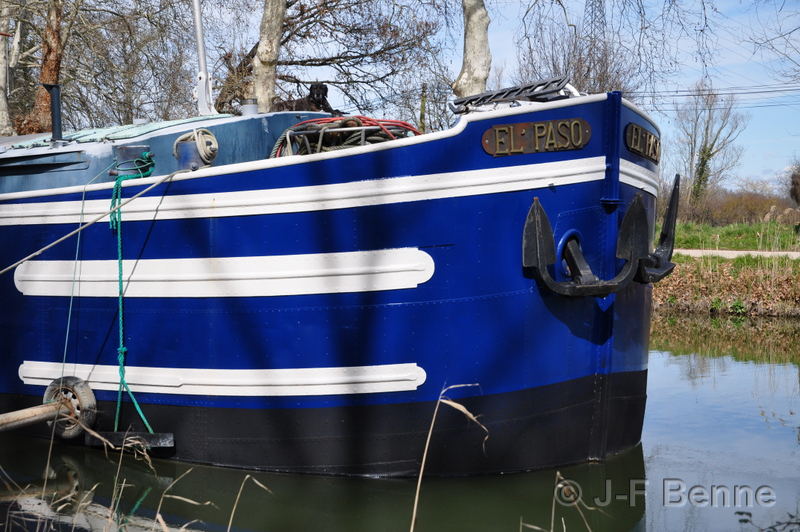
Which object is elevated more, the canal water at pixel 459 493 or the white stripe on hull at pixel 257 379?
the white stripe on hull at pixel 257 379

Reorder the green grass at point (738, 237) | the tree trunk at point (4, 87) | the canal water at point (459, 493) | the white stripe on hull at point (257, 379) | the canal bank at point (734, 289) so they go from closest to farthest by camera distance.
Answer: the canal water at point (459, 493), the white stripe on hull at point (257, 379), the canal bank at point (734, 289), the tree trunk at point (4, 87), the green grass at point (738, 237)

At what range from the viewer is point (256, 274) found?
178 inches

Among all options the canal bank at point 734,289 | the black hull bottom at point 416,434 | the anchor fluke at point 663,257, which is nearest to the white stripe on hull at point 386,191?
the anchor fluke at point 663,257

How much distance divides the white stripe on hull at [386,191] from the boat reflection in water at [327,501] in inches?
57.2

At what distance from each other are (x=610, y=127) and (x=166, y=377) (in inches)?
113

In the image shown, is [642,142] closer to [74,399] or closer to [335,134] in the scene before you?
[335,134]

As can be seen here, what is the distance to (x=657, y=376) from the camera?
7910mm

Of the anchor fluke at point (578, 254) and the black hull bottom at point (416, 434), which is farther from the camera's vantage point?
the black hull bottom at point (416, 434)

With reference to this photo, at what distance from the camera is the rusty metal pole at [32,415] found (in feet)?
15.3

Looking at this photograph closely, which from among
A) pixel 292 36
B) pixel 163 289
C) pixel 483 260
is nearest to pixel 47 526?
pixel 163 289

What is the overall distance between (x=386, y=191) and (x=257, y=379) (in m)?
1.28

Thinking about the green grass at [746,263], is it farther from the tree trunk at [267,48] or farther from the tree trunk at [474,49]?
the tree trunk at [267,48]

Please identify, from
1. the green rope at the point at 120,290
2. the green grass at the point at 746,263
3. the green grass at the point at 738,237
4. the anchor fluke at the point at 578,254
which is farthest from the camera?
the green grass at the point at 738,237

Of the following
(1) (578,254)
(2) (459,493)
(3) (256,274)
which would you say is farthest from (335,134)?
(2) (459,493)
